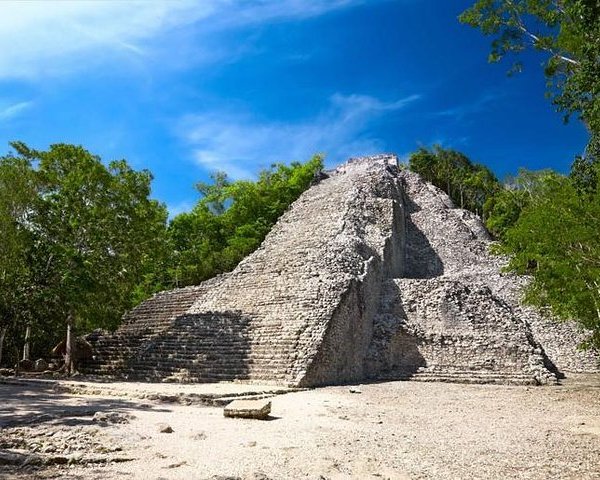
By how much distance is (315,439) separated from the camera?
21.5 ft

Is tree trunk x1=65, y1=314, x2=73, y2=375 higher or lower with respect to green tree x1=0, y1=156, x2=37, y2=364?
lower

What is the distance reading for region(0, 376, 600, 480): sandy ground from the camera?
198 inches

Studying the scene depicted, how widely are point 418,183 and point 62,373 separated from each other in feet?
85.9

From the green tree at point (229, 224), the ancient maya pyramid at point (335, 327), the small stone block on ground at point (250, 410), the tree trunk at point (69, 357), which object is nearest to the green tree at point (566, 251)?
the ancient maya pyramid at point (335, 327)

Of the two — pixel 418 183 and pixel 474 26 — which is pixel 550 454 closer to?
Result: pixel 474 26

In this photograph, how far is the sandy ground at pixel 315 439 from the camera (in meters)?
5.02

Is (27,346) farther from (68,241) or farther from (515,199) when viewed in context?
(515,199)

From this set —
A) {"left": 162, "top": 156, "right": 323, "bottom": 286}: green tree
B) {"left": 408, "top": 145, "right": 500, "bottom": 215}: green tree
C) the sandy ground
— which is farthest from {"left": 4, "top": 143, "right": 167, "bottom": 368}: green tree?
{"left": 408, "top": 145, "right": 500, "bottom": 215}: green tree

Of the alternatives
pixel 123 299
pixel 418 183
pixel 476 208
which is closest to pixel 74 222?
pixel 123 299

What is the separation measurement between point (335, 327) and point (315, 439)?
7.86m

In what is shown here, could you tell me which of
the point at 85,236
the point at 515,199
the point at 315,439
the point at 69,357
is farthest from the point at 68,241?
the point at 515,199

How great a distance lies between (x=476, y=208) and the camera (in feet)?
136

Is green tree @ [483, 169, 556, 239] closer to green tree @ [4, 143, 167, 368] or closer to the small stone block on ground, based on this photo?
green tree @ [4, 143, 167, 368]

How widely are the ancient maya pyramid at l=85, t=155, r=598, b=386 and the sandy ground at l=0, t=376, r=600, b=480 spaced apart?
349 cm
